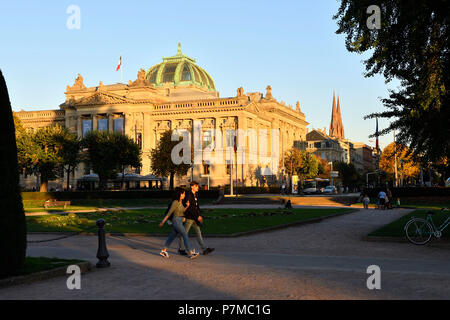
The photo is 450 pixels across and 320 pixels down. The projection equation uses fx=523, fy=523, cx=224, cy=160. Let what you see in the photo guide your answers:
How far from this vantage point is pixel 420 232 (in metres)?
17.4

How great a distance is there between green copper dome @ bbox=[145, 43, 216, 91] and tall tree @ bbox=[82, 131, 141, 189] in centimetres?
4633

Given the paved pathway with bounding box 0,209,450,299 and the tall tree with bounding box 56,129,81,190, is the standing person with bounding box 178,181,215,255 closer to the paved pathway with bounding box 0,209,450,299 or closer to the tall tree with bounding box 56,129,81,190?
the paved pathway with bounding box 0,209,450,299

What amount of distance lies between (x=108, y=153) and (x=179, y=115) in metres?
35.0

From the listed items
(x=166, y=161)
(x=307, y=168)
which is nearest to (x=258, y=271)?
(x=166, y=161)

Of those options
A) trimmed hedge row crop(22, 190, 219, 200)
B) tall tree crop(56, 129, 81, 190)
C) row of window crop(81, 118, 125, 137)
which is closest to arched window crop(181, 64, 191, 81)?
row of window crop(81, 118, 125, 137)

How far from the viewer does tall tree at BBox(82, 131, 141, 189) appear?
71312 mm

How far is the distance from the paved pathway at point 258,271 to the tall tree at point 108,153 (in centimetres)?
5228

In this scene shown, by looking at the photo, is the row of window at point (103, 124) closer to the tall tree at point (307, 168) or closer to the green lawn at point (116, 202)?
the tall tree at point (307, 168)

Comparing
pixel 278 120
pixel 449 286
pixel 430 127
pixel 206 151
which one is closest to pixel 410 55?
pixel 430 127

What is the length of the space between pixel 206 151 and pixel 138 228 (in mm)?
77934

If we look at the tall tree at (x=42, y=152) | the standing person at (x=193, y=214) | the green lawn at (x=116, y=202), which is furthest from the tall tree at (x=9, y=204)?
the tall tree at (x=42, y=152)

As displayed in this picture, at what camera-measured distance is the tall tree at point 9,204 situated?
10641 millimetres

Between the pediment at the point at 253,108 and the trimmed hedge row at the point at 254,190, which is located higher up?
the pediment at the point at 253,108

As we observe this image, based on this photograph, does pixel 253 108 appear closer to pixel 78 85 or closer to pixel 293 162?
pixel 293 162
